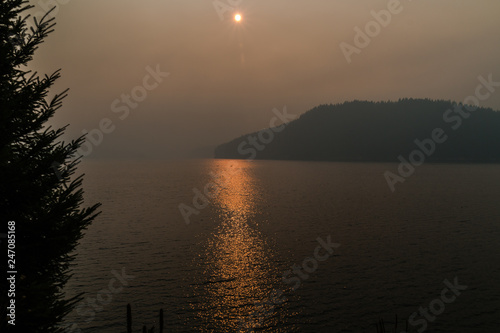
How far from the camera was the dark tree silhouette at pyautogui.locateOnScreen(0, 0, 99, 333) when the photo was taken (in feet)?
23.0

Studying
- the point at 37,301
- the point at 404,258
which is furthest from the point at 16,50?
the point at 404,258

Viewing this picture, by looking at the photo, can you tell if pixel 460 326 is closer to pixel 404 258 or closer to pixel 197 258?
pixel 404 258

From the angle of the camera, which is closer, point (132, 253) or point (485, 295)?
point (485, 295)

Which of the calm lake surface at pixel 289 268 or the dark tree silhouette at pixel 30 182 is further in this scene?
the calm lake surface at pixel 289 268

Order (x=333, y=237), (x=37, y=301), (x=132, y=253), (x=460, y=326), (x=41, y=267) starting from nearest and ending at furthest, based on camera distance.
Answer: (x=37, y=301), (x=41, y=267), (x=460, y=326), (x=132, y=253), (x=333, y=237)

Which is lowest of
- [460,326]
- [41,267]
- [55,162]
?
[460,326]

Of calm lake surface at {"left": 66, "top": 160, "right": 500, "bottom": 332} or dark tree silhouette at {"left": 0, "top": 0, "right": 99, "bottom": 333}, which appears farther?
calm lake surface at {"left": 66, "top": 160, "right": 500, "bottom": 332}

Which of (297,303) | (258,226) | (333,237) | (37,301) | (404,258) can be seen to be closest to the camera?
(37,301)

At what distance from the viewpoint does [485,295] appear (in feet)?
93.0

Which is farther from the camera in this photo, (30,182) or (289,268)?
(289,268)

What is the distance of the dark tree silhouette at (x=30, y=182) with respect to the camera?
701 cm

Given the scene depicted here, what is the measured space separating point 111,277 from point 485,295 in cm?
3555

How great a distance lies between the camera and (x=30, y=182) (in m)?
7.64

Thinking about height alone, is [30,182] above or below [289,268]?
above
